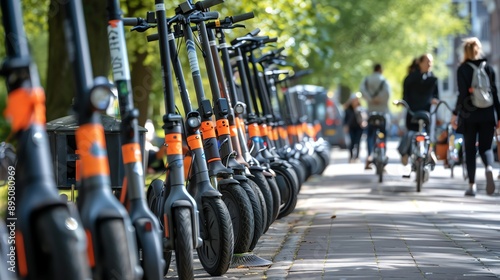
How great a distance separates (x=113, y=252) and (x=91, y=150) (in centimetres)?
43

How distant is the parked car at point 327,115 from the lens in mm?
47312

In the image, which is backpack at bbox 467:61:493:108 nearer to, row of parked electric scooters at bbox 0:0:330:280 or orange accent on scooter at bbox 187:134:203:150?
row of parked electric scooters at bbox 0:0:330:280

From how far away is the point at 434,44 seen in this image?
54.5m

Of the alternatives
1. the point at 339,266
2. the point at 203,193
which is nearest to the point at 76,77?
the point at 203,193

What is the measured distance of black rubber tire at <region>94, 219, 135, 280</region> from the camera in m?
5.22

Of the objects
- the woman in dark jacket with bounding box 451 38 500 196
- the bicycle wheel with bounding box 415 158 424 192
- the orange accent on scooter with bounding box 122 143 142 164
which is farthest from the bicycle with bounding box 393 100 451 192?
the orange accent on scooter with bounding box 122 143 142 164

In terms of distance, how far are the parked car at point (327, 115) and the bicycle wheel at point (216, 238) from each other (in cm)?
3818

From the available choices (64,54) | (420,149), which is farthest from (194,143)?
(64,54)

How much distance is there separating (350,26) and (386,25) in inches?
105

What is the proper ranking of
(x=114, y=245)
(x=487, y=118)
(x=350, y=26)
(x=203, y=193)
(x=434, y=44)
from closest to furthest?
1. (x=114, y=245)
2. (x=203, y=193)
3. (x=487, y=118)
4. (x=350, y=26)
5. (x=434, y=44)

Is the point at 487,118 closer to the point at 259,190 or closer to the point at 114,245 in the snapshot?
the point at 259,190

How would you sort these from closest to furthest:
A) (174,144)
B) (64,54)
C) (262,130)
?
1. (174,144)
2. (262,130)
3. (64,54)

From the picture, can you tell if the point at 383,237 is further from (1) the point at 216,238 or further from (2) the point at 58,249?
(2) the point at 58,249

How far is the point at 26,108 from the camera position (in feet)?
16.0
